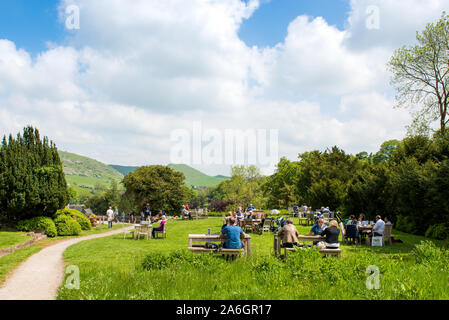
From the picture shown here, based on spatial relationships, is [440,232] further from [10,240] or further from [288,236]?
A: [10,240]

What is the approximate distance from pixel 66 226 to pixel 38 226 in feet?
4.89

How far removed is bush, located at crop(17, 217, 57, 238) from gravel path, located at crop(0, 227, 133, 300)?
759 centimetres

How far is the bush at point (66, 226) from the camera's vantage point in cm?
1970

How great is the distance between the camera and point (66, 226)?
65.0ft

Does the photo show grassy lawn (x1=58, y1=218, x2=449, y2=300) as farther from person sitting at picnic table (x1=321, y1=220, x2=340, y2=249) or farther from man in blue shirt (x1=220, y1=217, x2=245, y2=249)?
person sitting at picnic table (x1=321, y1=220, x2=340, y2=249)

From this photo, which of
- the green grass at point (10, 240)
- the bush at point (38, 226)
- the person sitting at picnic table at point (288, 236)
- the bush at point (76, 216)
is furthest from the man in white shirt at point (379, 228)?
the bush at point (76, 216)

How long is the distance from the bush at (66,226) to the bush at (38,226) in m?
0.50

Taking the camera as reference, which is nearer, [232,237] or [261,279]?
[261,279]

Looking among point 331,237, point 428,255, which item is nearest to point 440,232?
point 428,255

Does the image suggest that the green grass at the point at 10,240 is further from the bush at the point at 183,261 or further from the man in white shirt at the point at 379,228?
the man in white shirt at the point at 379,228

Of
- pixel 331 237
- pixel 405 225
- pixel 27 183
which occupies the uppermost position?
pixel 27 183

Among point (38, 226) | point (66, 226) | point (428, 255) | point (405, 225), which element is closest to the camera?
point (428, 255)
